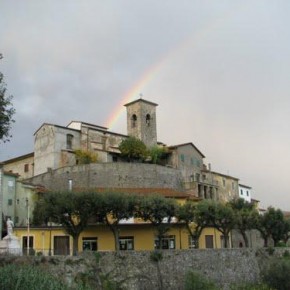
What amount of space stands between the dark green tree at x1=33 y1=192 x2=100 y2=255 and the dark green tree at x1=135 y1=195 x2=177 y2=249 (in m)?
5.98

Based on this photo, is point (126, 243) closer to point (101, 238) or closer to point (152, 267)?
point (101, 238)

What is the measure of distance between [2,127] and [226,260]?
32849mm

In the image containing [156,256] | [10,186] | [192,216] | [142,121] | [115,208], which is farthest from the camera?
[142,121]

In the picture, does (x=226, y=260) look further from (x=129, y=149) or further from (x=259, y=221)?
(x=129, y=149)

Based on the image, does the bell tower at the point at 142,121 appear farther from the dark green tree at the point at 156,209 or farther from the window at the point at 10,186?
the dark green tree at the point at 156,209

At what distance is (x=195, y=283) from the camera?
132 ft

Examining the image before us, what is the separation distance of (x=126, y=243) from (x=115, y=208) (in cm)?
1077

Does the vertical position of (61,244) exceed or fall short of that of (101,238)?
it falls short

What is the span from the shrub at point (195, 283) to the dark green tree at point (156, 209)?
425 inches

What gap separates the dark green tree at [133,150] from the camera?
82.9 meters

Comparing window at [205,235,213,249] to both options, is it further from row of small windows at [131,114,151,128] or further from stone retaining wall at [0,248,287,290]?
row of small windows at [131,114,151,128]

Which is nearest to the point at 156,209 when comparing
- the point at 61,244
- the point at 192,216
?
the point at 192,216

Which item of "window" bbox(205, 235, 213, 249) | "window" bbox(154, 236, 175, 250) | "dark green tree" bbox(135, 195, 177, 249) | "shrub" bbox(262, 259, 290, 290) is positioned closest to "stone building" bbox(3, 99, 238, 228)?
"window" bbox(205, 235, 213, 249)

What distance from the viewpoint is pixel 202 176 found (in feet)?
279
